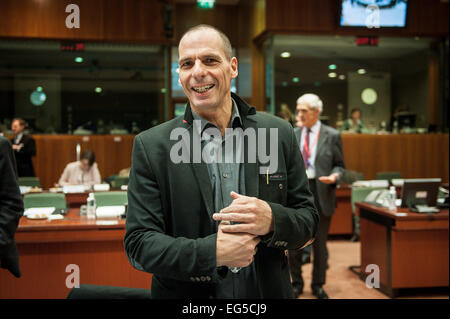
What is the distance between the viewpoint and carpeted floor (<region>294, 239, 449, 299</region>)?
4500 mm

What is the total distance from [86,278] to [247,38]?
6.94 meters

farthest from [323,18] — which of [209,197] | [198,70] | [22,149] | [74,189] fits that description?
[209,197]

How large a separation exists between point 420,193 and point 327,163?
1.02 metres

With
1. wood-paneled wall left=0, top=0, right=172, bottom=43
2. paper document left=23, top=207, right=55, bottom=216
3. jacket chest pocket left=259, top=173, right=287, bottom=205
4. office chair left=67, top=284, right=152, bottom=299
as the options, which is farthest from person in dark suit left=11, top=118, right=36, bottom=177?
jacket chest pocket left=259, top=173, right=287, bottom=205

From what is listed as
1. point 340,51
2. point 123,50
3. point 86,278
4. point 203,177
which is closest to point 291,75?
point 340,51

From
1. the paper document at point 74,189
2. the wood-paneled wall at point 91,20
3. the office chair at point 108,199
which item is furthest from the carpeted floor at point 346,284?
the wood-paneled wall at point 91,20

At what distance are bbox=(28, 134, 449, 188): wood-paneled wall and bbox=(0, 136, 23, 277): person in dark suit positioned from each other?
243 inches

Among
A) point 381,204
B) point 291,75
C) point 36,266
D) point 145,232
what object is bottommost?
point 36,266

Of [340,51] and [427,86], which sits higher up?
[340,51]

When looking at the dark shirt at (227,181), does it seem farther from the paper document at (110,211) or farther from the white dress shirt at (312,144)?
the white dress shirt at (312,144)

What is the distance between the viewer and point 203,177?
3.99 ft

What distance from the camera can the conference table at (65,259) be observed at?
3799mm

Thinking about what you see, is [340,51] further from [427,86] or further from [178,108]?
[178,108]
